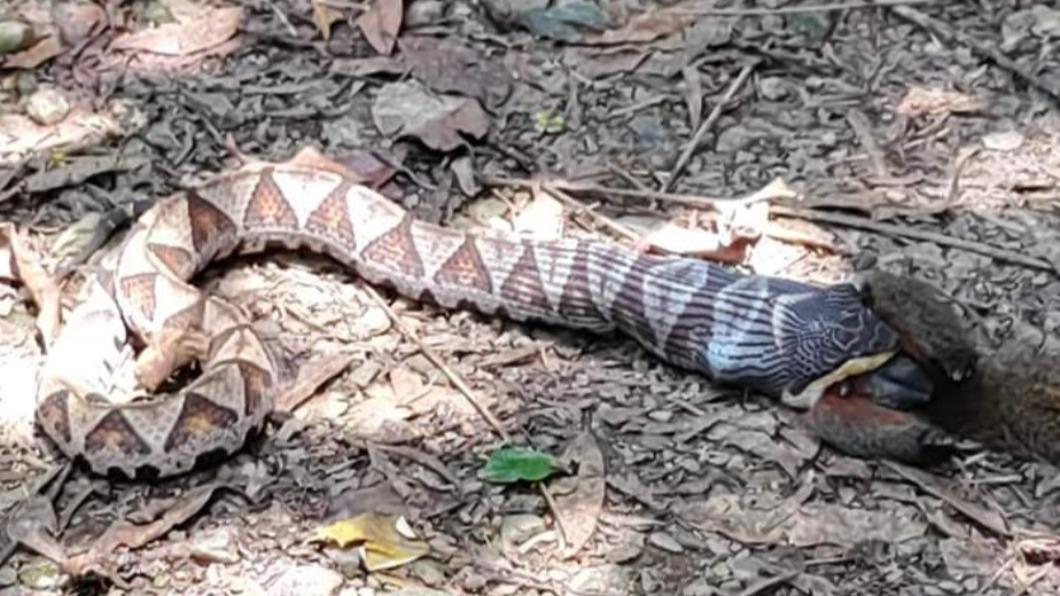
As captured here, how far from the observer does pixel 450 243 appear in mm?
4941

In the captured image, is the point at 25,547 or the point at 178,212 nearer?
the point at 25,547

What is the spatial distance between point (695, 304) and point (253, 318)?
1174 millimetres

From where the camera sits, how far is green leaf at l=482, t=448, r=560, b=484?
Result: 14.0 feet

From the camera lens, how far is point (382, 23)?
5938 mm

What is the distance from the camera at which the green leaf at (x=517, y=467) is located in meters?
4.27

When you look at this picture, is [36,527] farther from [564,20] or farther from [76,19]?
[564,20]

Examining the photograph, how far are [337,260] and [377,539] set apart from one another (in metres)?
1.20

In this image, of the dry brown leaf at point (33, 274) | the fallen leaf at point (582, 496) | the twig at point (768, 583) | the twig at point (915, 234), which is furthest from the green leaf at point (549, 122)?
the twig at point (768, 583)

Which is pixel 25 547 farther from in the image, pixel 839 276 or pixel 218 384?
pixel 839 276

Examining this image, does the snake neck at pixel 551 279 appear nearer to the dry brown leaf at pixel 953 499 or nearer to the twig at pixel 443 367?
the twig at pixel 443 367

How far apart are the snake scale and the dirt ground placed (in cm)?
8

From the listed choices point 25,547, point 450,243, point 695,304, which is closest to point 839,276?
point 695,304

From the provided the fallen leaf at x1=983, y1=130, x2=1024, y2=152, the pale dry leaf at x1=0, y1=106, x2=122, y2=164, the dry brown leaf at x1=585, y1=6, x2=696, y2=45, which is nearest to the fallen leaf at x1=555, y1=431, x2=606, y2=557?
the fallen leaf at x1=983, y1=130, x2=1024, y2=152

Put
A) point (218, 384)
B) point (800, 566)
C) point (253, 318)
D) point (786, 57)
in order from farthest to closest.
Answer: point (786, 57), point (253, 318), point (218, 384), point (800, 566)
